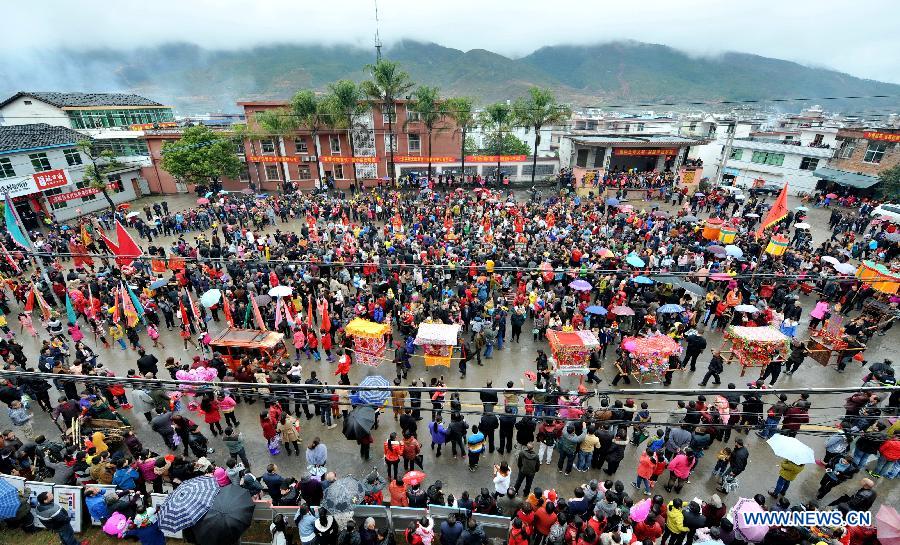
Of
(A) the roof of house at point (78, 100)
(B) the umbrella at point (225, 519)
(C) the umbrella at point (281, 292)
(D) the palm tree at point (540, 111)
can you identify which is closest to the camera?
(B) the umbrella at point (225, 519)

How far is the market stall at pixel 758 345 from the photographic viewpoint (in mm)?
11562

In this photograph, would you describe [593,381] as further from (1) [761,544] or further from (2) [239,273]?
(2) [239,273]

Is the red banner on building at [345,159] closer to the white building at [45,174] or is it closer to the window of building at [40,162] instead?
the white building at [45,174]

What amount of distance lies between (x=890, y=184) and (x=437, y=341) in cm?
3790

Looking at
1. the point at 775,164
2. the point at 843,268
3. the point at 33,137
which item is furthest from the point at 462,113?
the point at 33,137

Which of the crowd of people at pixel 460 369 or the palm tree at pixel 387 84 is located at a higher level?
the palm tree at pixel 387 84

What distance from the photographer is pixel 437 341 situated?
1145cm

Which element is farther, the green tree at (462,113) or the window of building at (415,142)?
the window of building at (415,142)

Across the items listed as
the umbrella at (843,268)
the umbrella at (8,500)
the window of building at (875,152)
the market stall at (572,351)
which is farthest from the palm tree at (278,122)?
the window of building at (875,152)

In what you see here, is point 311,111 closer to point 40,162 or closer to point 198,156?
point 198,156

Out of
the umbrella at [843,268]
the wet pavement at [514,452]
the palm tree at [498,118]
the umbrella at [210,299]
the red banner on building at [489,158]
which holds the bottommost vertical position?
the wet pavement at [514,452]

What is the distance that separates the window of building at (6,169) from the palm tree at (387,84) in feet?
78.3

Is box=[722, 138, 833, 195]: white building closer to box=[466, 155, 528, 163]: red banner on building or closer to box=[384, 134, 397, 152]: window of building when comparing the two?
box=[466, 155, 528, 163]: red banner on building

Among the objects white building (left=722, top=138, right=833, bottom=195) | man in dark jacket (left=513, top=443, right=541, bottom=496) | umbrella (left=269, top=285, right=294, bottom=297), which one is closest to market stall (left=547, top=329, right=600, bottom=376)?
man in dark jacket (left=513, top=443, right=541, bottom=496)
